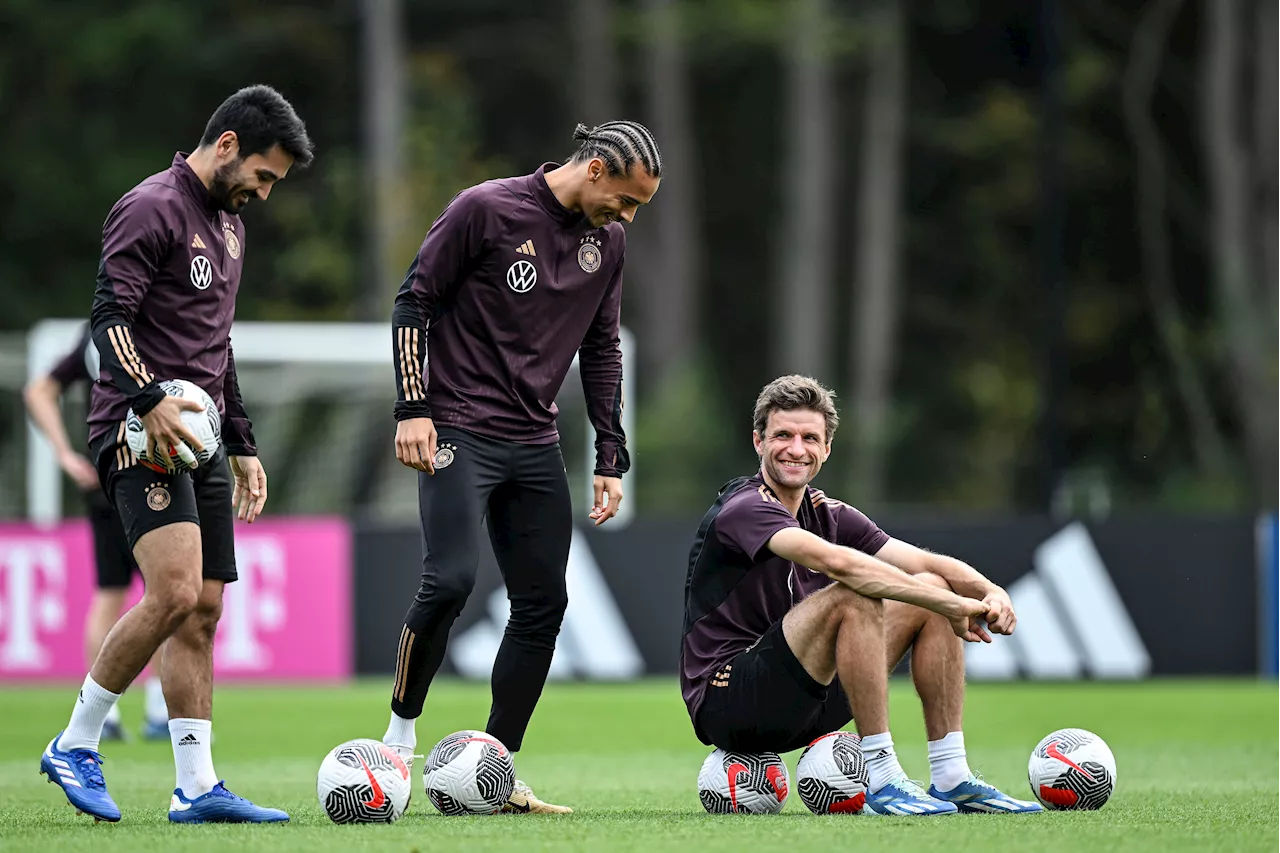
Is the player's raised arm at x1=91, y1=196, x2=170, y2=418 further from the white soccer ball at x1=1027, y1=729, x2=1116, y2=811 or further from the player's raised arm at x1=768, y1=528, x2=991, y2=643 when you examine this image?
the white soccer ball at x1=1027, y1=729, x2=1116, y2=811

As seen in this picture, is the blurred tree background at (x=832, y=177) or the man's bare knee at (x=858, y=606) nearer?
the man's bare knee at (x=858, y=606)

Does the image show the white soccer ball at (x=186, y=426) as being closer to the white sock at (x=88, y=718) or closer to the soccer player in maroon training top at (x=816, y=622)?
the white sock at (x=88, y=718)

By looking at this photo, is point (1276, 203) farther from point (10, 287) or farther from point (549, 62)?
point (10, 287)

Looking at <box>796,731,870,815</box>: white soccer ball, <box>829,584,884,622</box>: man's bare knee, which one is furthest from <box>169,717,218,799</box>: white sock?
<box>829,584,884,622</box>: man's bare knee

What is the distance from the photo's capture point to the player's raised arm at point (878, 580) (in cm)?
674

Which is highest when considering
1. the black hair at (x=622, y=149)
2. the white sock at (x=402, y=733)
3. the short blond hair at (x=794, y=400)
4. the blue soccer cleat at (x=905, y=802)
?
the black hair at (x=622, y=149)

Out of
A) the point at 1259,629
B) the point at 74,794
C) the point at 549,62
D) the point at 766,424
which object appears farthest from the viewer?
the point at 549,62

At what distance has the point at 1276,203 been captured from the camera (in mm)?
29828

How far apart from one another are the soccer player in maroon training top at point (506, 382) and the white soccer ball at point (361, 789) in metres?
0.42

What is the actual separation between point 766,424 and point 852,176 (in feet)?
103

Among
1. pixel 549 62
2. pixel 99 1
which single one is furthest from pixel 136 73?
pixel 549 62

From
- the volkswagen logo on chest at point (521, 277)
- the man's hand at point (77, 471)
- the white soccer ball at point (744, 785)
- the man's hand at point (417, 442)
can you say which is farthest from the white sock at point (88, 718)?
the man's hand at point (77, 471)

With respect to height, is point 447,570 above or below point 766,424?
below

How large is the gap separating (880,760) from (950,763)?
34 centimetres
